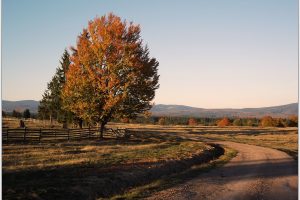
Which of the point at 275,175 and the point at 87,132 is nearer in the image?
the point at 275,175

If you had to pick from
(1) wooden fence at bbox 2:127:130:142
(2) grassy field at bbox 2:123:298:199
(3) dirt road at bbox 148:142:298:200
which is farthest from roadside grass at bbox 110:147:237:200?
(1) wooden fence at bbox 2:127:130:142

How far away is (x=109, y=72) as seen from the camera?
33.9 metres

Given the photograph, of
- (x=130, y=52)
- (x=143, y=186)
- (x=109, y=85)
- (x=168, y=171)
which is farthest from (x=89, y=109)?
(x=143, y=186)

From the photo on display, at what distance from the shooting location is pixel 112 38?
34.2m

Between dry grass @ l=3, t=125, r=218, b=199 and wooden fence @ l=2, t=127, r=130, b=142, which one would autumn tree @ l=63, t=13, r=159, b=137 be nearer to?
wooden fence @ l=2, t=127, r=130, b=142

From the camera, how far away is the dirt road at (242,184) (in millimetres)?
14125

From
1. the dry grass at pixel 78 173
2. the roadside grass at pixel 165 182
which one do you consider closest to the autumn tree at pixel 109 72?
the dry grass at pixel 78 173

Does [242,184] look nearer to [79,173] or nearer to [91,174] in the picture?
[91,174]

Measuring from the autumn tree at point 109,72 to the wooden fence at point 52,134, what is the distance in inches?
127

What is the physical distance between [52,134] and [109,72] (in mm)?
9234

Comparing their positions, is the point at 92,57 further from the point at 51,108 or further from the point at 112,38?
the point at 51,108

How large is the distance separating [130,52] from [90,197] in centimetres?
2212

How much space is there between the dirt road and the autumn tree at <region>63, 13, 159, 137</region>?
48.1ft

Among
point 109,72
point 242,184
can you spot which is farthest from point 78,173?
point 109,72
